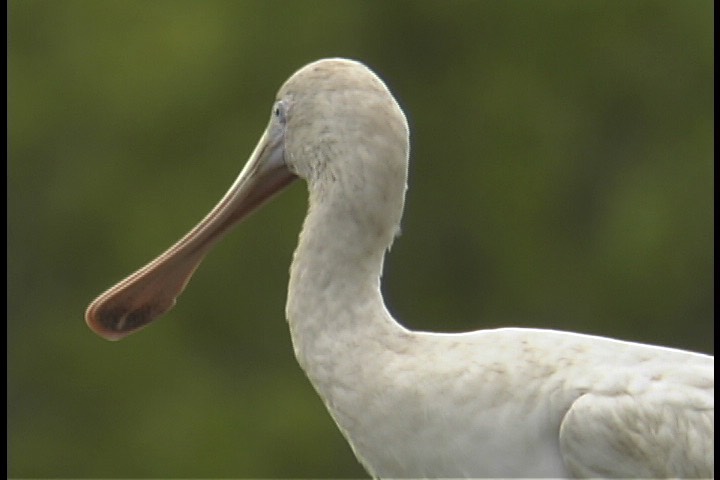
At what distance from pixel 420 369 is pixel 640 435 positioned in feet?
1.88

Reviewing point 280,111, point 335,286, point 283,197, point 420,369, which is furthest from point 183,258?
point 283,197

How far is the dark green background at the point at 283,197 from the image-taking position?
18594 millimetres

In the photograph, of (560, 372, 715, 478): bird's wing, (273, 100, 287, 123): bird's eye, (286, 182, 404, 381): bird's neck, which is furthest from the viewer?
(273, 100, 287, 123): bird's eye

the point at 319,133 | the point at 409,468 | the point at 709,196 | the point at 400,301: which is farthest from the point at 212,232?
the point at 709,196

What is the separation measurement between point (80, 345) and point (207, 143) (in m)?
2.03

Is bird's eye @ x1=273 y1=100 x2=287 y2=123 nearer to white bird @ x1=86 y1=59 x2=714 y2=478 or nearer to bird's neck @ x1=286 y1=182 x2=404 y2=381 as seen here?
white bird @ x1=86 y1=59 x2=714 y2=478

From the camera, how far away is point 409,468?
570 cm

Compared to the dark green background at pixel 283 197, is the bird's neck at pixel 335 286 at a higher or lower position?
lower

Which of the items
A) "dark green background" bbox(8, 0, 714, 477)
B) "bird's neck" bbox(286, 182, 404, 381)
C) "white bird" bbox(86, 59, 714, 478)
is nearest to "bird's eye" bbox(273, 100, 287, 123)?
"white bird" bbox(86, 59, 714, 478)

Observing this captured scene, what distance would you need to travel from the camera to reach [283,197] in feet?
58.9

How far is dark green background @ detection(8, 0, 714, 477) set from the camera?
18.6 meters

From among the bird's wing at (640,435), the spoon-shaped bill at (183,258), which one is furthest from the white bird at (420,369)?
the spoon-shaped bill at (183,258)

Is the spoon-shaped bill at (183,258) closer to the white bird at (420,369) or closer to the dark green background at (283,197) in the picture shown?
the white bird at (420,369)

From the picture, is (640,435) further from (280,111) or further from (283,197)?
(283,197)
